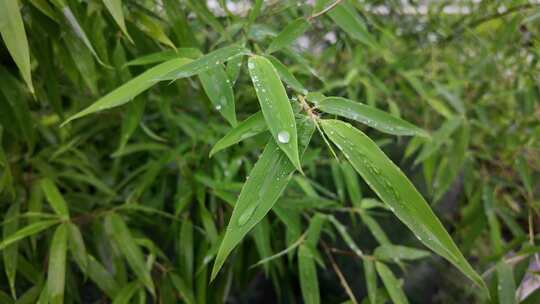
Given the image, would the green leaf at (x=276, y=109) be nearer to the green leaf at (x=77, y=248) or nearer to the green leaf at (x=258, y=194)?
the green leaf at (x=258, y=194)

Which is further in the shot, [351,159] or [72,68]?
[72,68]

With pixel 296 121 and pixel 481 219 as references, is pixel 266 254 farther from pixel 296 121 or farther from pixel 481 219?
pixel 481 219

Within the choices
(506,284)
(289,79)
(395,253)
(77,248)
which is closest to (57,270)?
(77,248)

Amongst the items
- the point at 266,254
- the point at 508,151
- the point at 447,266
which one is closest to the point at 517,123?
the point at 508,151

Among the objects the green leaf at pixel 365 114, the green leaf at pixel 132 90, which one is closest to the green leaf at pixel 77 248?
the green leaf at pixel 132 90

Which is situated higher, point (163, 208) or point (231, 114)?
point (231, 114)

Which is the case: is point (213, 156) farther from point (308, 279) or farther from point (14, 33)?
point (14, 33)
